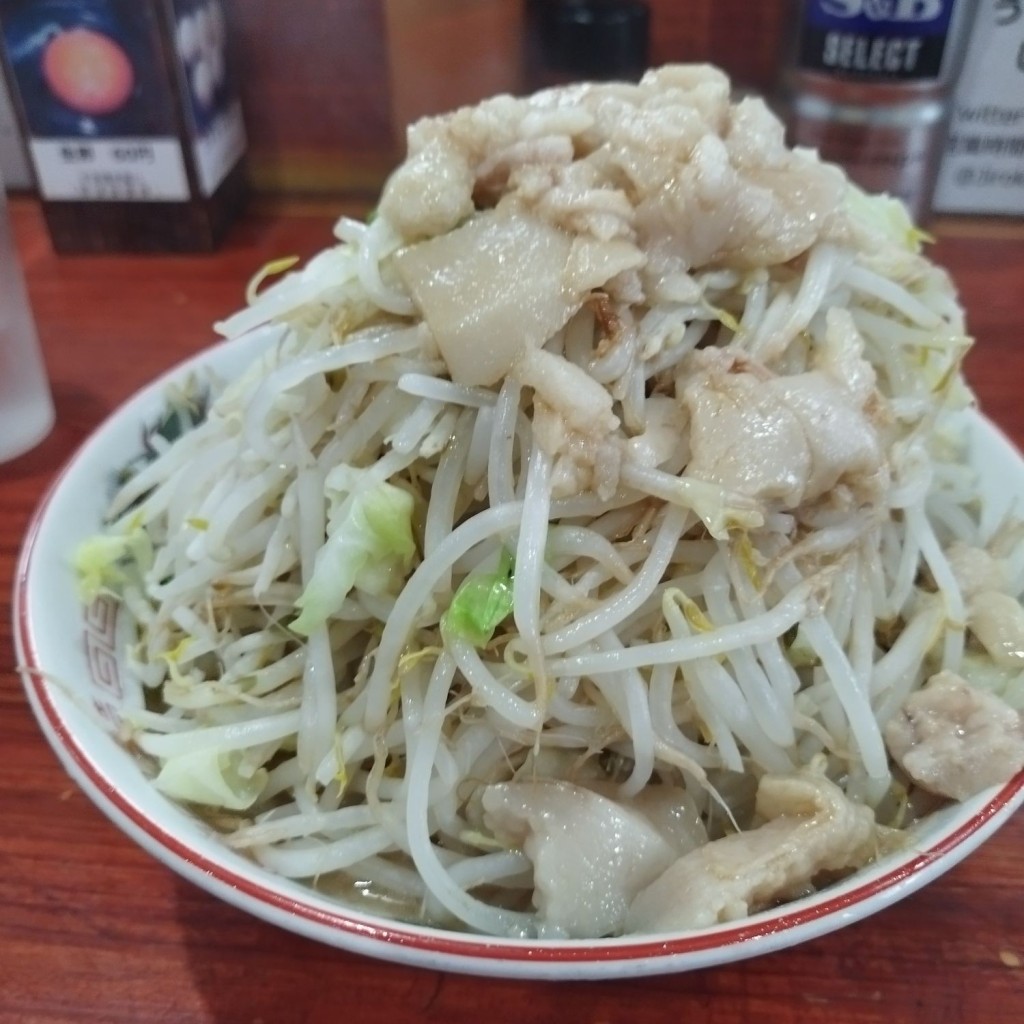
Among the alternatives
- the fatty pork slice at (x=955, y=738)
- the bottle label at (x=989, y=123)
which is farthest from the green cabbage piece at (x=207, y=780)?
the bottle label at (x=989, y=123)

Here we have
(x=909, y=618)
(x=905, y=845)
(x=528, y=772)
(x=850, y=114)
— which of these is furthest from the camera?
(x=850, y=114)

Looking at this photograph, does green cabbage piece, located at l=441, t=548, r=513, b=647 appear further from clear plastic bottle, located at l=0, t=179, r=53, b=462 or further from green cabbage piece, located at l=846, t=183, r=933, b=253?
clear plastic bottle, located at l=0, t=179, r=53, b=462

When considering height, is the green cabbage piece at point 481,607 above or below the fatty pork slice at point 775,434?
below

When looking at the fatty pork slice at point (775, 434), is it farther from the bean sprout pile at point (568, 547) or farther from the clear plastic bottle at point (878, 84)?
the clear plastic bottle at point (878, 84)

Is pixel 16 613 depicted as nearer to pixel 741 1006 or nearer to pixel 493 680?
pixel 493 680

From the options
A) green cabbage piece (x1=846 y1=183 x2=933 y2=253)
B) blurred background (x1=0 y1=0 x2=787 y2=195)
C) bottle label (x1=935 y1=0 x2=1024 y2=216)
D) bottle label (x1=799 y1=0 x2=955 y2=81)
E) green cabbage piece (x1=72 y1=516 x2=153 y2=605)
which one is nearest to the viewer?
green cabbage piece (x1=72 y1=516 x2=153 y2=605)

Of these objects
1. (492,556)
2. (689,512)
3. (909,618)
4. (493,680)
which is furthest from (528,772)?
(909,618)

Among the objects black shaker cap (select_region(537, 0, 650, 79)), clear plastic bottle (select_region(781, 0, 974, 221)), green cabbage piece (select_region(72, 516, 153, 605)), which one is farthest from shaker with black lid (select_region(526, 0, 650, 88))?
green cabbage piece (select_region(72, 516, 153, 605))
